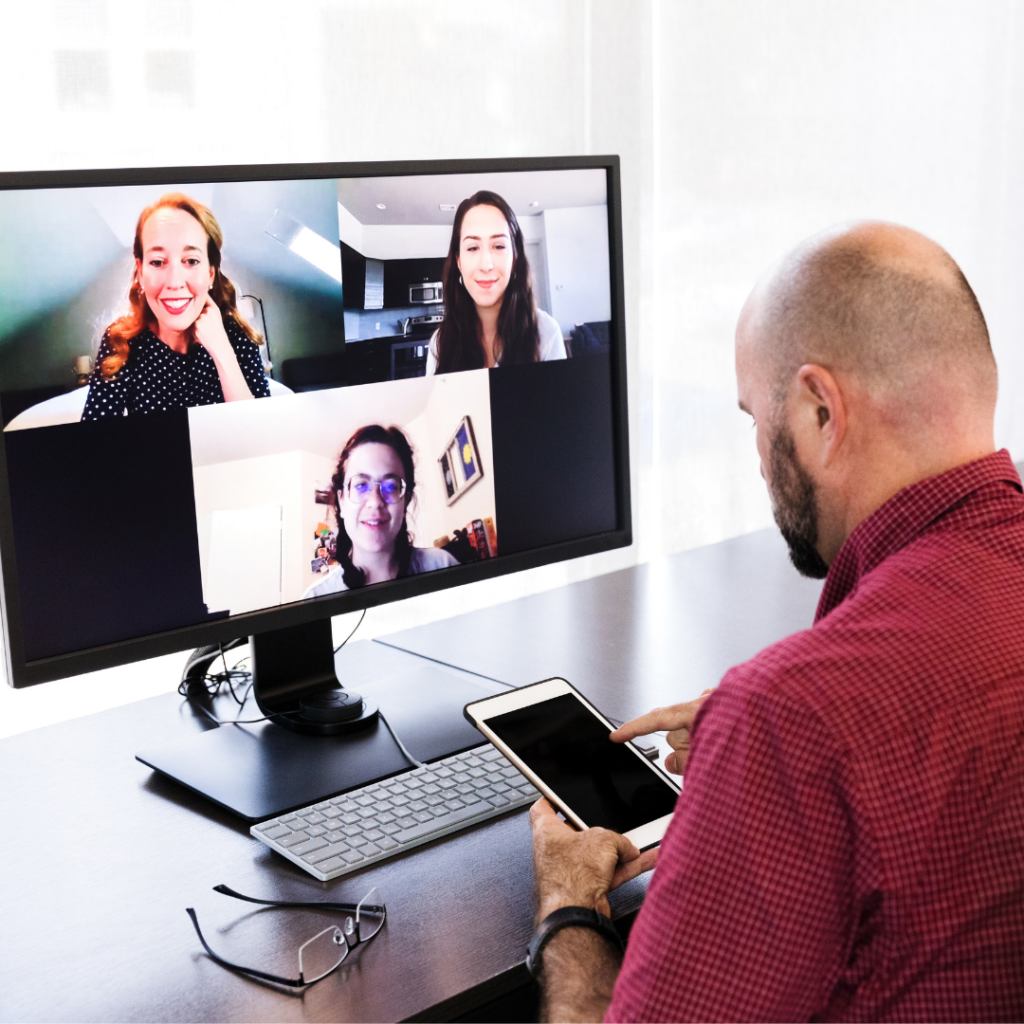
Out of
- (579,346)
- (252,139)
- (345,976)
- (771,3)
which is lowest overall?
(345,976)

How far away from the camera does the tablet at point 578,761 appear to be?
1.02 metres

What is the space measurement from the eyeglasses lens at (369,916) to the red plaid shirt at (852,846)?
0.24 m

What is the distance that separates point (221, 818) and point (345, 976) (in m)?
0.27

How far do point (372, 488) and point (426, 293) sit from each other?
0.64 ft

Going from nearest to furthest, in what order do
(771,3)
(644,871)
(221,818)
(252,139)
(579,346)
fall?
(644,871) < (221,818) < (579,346) < (252,139) < (771,3)

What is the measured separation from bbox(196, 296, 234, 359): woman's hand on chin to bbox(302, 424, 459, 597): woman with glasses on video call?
6.0 inches

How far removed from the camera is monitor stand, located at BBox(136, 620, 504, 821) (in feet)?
3.63

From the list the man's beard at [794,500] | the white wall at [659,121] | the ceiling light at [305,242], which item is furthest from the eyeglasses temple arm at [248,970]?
the white wall at [659,121]

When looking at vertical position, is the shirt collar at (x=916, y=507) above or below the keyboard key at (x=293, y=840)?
above

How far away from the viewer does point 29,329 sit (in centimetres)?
98

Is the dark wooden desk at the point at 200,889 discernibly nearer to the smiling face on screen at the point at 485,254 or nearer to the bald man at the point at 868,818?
the bald man at the point at 868,818

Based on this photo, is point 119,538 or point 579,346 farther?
point 579,346

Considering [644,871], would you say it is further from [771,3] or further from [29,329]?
[771,3]

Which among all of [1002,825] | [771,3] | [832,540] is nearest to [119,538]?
[832,540]
